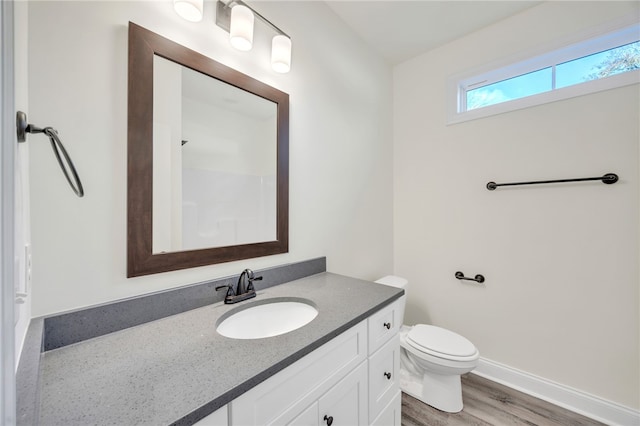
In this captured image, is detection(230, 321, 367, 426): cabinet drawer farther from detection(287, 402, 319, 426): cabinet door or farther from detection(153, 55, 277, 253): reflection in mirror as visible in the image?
detection(153, 55, 277, 253): reflection in mirror

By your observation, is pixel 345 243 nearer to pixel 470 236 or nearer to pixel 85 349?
pixel 470 236

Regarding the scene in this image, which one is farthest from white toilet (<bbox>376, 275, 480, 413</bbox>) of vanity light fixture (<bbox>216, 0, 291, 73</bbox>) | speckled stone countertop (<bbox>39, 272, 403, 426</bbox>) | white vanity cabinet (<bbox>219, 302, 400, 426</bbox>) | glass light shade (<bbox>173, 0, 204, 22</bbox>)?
glass light shade (<bbox>173, 0, 204, 22</bbox>)

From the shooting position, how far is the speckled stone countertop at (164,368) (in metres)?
0.53

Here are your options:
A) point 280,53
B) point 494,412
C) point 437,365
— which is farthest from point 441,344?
point 280,53

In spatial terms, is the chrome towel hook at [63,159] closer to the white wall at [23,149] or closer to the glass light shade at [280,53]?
the white wall at [23,149]

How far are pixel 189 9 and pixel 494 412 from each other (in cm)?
265

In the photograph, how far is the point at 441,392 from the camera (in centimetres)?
165

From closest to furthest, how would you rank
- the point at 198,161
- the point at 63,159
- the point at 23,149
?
the point at 23,149
the point at 63,159
the point at 198,161

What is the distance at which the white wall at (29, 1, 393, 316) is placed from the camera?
0.79 m

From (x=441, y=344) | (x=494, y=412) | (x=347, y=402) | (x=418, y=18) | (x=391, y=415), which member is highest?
(x=418, y=18)

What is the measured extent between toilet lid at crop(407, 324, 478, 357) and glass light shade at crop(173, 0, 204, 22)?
2.06 meters

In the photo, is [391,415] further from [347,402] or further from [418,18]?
[418,18]

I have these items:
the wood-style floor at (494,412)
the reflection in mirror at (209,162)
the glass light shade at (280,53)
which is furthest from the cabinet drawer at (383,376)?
the glass light shade at (280,53)

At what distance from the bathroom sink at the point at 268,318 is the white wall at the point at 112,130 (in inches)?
8.5
